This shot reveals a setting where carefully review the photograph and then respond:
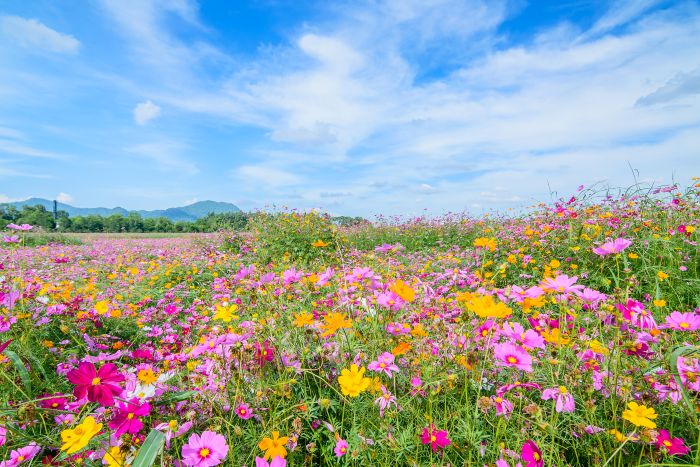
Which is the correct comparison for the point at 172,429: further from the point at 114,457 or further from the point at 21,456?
the point at 21,456

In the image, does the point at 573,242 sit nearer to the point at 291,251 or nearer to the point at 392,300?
the point at 392,300

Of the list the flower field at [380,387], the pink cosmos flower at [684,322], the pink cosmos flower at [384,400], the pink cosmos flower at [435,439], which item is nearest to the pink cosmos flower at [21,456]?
the flower field at [380,387]

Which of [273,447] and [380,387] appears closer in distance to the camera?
[273,447]

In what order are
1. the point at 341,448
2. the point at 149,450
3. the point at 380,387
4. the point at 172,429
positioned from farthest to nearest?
the point at 380,387
the point at 341,448
the point at 172,429
the point at 149,450

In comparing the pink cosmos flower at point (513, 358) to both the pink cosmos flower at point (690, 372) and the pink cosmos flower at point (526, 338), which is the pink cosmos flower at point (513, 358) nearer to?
the pink cosmos flower at point (526, 338)

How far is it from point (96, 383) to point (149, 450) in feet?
0.77

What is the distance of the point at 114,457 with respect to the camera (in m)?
1.06

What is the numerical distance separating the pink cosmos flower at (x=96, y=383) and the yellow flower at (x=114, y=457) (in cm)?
19

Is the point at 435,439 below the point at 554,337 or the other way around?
below

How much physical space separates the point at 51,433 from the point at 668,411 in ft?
7.66

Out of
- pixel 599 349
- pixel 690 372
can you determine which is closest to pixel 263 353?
pixel 599 349

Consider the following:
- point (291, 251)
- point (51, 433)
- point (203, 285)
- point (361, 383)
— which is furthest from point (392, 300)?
point (291, 251)

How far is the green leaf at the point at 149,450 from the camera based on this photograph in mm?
889

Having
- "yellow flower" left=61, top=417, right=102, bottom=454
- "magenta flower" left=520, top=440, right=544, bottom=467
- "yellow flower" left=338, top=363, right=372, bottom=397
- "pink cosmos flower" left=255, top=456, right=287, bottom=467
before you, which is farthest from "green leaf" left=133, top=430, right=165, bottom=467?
"magenta flower" left=520, top=440, right=544, bottom=467
